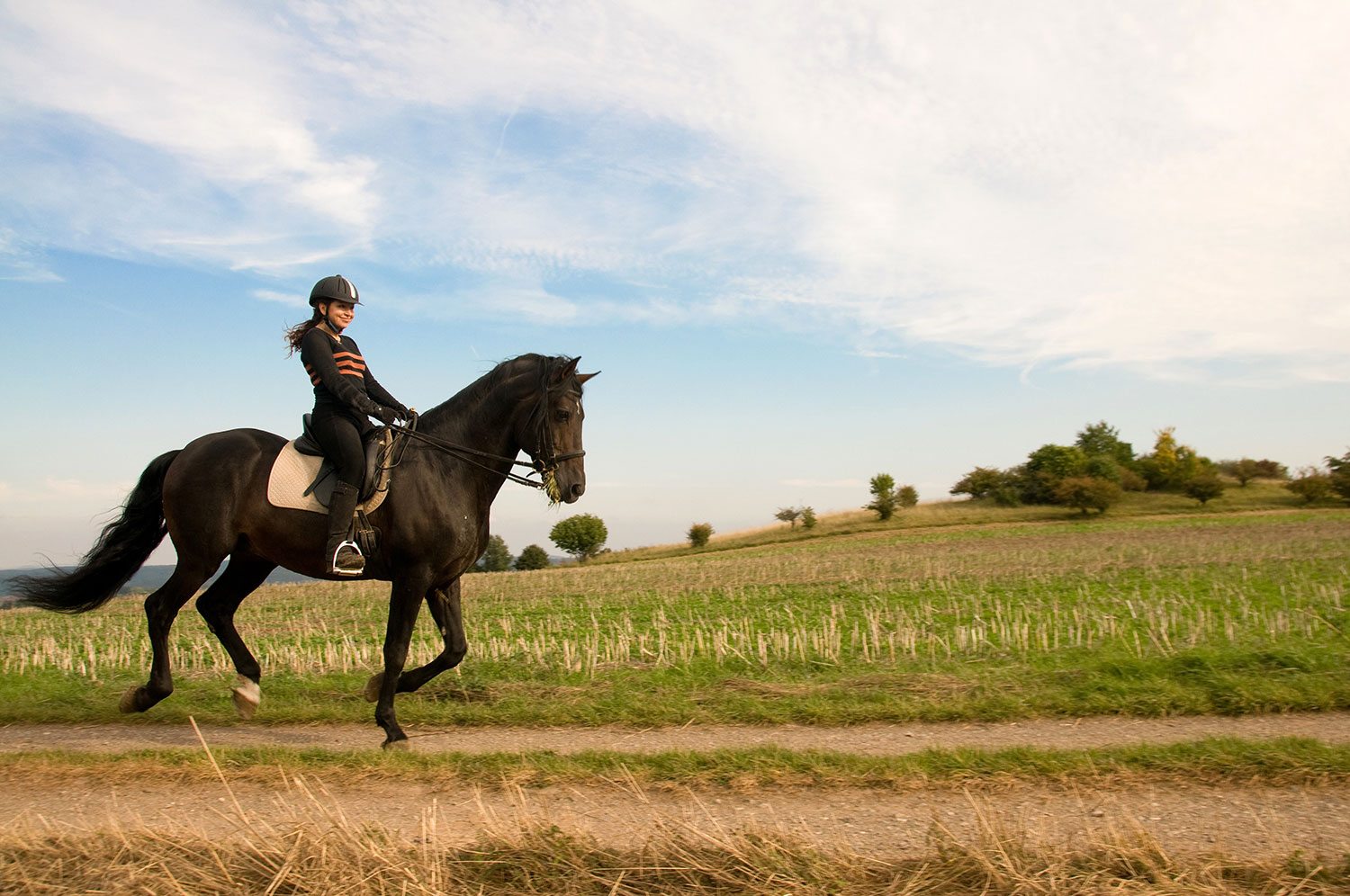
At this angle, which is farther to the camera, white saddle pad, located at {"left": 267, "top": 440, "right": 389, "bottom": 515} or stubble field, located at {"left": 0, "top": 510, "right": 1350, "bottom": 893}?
white saddle pad, located at {"left": 267, "top": 440, "right": 389, "bottom": 515}

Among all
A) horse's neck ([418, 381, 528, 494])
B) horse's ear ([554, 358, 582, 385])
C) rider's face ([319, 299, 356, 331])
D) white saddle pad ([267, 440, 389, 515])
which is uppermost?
rider's face ([319, 299, 356, 331])

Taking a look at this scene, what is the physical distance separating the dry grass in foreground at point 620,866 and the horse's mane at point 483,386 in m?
4.59

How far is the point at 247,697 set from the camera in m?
8.14

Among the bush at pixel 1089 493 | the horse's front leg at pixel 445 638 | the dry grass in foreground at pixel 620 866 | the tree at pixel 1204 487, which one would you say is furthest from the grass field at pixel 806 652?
the tree at pixel 1204 487

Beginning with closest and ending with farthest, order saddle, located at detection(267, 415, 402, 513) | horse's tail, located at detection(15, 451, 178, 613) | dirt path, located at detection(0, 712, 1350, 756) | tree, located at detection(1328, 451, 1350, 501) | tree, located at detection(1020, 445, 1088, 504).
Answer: dirt path, located at detection(0, 712, 1350, 756) < saddle, located at detection(267, 415, 402, 513) < horse's tail, located at detection(15, 451, 178, 613) < tree, located at detection(1328, 451, 1350, 501) < tree, located at detection(1020, 445, 1088, 504)

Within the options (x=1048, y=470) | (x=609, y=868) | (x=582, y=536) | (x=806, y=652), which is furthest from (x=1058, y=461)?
(x=609, y=868)

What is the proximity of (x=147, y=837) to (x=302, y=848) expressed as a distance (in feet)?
2.94

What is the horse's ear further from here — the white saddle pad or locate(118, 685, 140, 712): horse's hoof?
locate(118, 685, 140, 712): horse's hoof

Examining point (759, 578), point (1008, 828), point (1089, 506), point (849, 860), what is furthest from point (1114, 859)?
point (1089, 506)

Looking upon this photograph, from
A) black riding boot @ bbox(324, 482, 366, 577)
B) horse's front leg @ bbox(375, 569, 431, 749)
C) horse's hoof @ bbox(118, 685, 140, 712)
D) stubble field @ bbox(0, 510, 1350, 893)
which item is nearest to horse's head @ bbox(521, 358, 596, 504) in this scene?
horse's front leg @ bbox(375, 569, 431, 749)

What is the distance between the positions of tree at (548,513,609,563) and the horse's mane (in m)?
64.5

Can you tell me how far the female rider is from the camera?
731cm

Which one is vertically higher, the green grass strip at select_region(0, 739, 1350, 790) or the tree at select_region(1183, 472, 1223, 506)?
the tree at select_region(1183, 472, 1223, 506)

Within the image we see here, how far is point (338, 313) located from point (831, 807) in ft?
19.4
